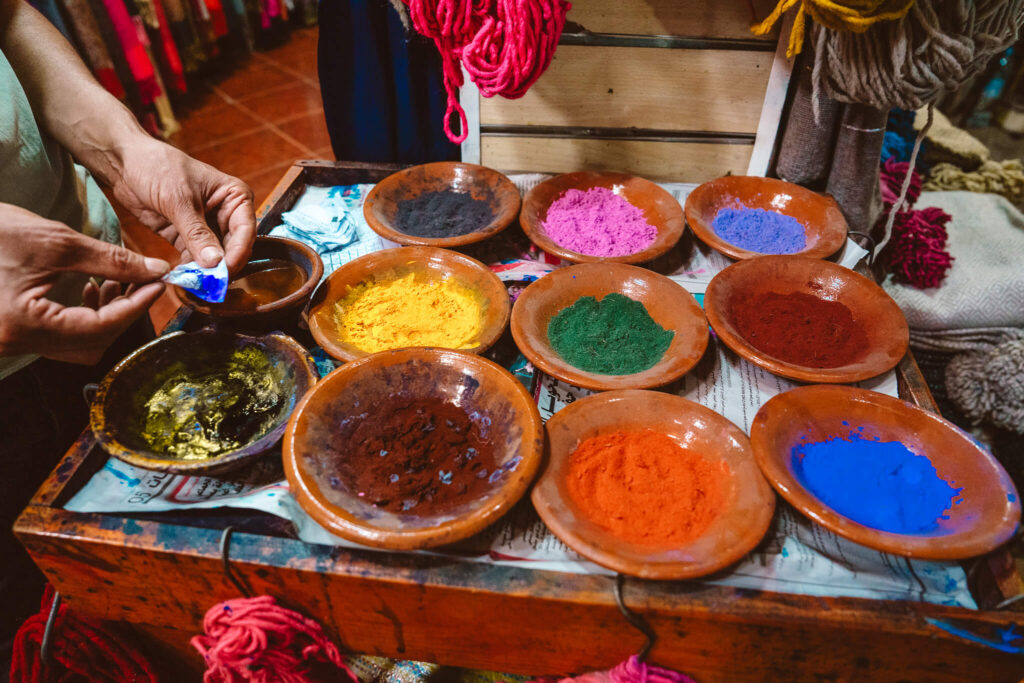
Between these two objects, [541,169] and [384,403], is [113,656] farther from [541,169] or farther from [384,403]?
[541,169]

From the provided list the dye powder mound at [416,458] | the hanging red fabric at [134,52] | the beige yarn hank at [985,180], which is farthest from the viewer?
the hanging red fabric at [134,52]

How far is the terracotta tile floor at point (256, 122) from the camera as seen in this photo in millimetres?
3338

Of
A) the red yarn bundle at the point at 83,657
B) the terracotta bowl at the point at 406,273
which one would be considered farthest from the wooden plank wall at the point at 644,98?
the red yarn bundle at the point at 83,657

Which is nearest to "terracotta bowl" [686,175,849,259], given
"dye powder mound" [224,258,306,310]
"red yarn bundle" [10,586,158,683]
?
"dye powder mound" [224,258,306,310]

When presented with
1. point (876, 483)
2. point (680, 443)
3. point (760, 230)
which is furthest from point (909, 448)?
point (760, 230)

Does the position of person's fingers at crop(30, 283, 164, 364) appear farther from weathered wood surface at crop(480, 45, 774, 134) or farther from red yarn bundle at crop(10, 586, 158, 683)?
weathered wood surface at crop(480, 45, 774, 134)

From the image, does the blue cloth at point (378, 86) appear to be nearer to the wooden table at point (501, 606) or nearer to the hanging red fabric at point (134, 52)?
the wooden table at point (501, 606)

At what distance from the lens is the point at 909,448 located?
3.53ft

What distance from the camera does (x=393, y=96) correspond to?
189 cm

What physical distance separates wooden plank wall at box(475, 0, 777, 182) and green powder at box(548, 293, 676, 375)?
2.27 feet

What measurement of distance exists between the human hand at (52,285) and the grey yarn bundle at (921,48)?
149 cm

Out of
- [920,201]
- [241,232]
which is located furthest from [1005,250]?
[241,232]

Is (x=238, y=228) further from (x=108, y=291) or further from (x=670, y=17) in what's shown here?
(x=670, y=17)

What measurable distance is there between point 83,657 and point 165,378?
0.55 meters
